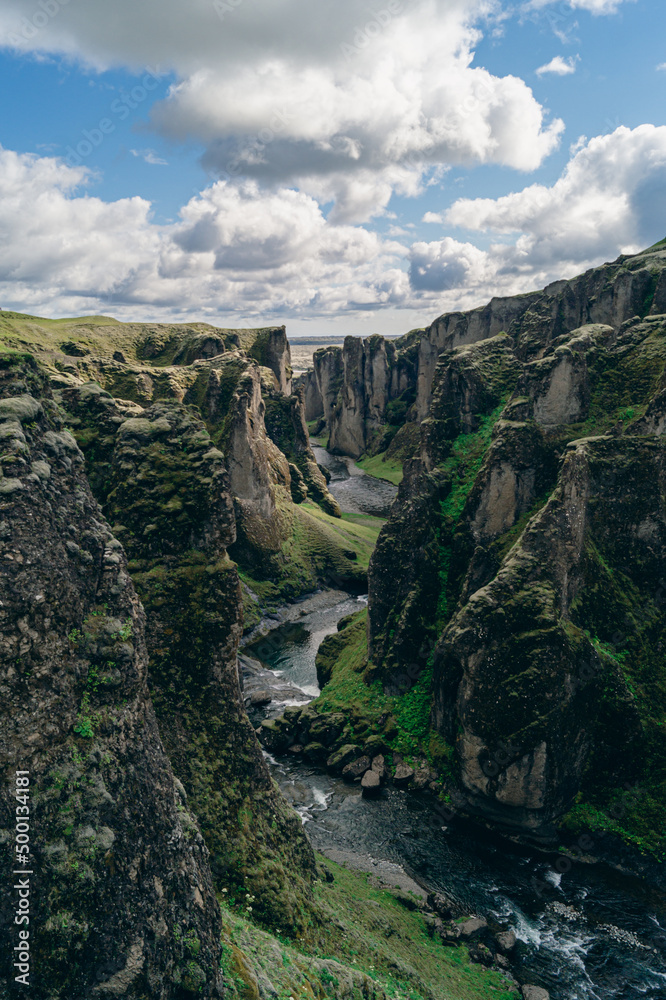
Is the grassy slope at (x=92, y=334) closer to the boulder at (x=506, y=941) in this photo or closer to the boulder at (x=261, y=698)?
the boulder at (x=261, y=698)

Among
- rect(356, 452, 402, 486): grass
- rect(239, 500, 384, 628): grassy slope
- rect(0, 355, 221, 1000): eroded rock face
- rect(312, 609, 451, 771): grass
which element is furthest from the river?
rect(356, 452, 402, 486): grass

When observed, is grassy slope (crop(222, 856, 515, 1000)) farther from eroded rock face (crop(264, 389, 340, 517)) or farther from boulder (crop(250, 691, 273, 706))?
eroded rock face (crop(264, 389, 340, 517))

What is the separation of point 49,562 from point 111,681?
10.8ft

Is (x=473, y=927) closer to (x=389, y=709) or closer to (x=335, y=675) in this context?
(x=389, y=709)

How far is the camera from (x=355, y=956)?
21047 millimetres

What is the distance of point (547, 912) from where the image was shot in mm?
29344

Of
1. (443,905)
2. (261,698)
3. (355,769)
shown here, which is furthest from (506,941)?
(261,698)

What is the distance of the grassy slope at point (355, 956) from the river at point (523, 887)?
123 inches

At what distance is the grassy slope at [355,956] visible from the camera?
1582 cm

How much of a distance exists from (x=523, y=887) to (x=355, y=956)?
46.9 ft

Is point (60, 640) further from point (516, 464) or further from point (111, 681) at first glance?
point (516, 464)

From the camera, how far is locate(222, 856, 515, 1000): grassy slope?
15.8m

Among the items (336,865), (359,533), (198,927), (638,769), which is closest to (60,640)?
(198,927)

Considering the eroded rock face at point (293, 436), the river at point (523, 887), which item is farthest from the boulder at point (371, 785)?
the eroded rock face at point (293, 436)
